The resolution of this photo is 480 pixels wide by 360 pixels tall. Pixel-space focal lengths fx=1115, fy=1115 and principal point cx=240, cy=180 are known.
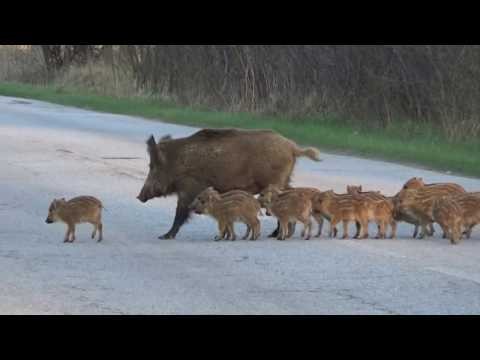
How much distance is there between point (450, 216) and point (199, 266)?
9.15 feet

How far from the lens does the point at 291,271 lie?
10.2m

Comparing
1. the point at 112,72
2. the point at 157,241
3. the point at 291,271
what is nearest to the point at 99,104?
the point at 112,72

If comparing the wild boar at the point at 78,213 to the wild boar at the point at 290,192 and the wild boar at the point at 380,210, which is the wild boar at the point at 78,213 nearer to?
the wild boar at the point at 290,192

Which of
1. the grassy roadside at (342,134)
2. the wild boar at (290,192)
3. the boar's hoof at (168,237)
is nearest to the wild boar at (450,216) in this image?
the wild boar at (290,192)

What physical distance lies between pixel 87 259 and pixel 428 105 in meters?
15.1

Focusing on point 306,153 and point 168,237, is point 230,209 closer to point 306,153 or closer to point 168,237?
point 168,237

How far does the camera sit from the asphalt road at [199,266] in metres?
8.80

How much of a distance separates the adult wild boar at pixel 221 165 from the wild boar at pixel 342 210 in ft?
2.51

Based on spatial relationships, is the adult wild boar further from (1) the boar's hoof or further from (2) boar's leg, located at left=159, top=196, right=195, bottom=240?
(1) the boar's hoof

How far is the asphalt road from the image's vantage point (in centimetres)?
880

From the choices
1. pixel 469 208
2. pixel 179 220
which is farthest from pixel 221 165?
pixel 469 208

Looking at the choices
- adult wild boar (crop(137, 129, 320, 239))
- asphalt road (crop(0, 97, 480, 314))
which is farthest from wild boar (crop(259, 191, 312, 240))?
adult wild boar (crop(137, 129, 320, 239))

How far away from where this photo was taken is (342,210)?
1202 cm

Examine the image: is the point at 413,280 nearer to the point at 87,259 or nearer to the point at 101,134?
the point at 87,259
